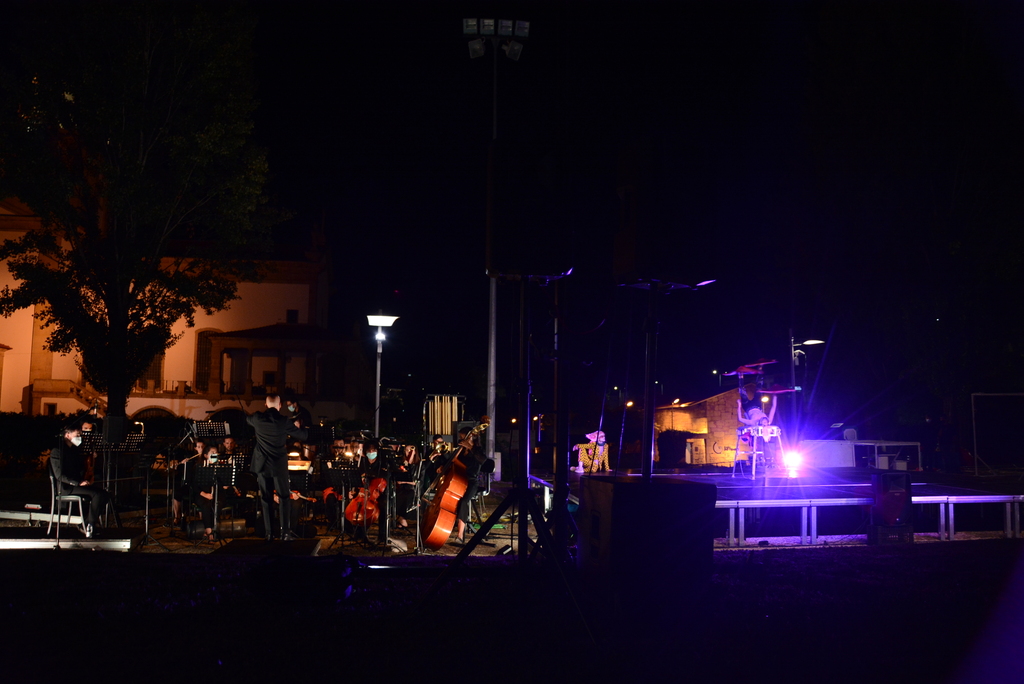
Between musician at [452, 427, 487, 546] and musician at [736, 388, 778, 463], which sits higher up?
musician at [736, 388, 778, 463]

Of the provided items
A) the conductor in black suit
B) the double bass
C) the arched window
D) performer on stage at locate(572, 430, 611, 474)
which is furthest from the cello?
the arched window

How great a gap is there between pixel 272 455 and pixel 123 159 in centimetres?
1123

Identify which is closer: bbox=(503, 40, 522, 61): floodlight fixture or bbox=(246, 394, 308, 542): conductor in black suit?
bbox=(246, 394, 308, 542): conductor in black suit

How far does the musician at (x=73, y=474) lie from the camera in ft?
27.1

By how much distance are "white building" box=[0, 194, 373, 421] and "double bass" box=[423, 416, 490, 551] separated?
76.2 feet

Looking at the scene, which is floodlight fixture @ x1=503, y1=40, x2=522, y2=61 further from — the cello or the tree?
the cello

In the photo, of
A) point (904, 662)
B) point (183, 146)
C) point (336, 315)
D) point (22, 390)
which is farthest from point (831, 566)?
point (336, 315)

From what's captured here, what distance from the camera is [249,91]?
1705 centimetres

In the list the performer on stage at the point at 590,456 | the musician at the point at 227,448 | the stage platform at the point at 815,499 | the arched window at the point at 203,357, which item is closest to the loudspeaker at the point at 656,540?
the stage platform at the point at 815,499

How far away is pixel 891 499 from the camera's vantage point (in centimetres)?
838

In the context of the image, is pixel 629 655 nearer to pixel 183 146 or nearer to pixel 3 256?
pixel 183 146

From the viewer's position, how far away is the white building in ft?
92.1

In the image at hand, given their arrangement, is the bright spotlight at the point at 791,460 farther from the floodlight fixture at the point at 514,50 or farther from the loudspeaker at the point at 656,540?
the loudspeaker at the point at 656,540

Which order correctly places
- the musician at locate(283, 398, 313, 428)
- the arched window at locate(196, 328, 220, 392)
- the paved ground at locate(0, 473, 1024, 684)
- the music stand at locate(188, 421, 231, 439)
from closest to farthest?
the paved ground at locate(0, 473, 1024, 684) < the musician at locate(283, 398, 313, 428) < the music stand at locate(188, 421, 231, 439) < the arched window at locate(196, 328, 220, 392)
